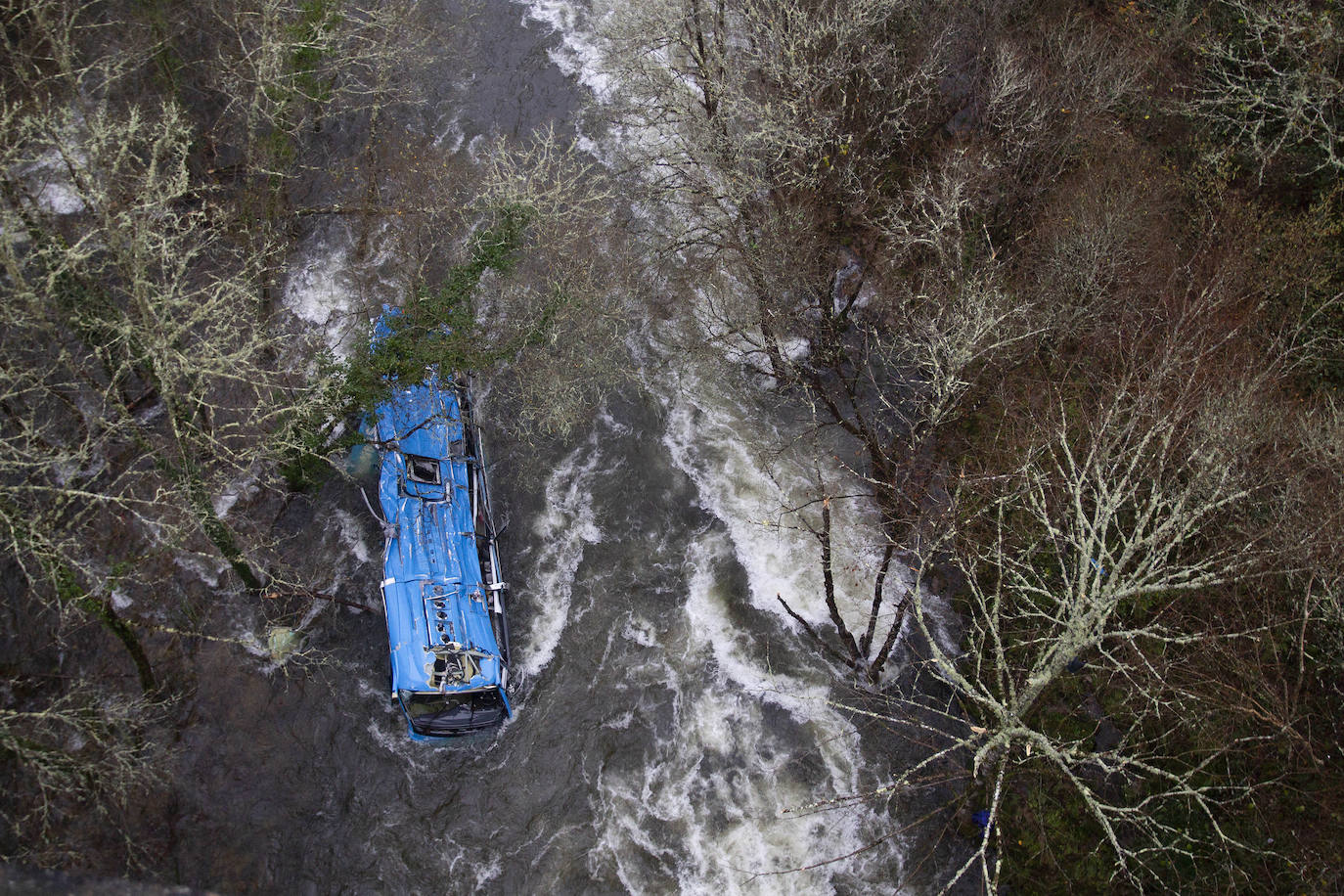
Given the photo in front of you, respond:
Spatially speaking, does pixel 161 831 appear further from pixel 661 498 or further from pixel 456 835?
pixel 661 498

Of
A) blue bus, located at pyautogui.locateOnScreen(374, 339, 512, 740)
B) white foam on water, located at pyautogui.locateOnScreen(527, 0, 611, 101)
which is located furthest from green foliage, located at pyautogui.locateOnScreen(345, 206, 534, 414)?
white foam on water, located at pyautogui.locateOnScreen(527, 0, 611, 101)

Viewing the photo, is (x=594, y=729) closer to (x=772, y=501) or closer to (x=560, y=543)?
(x=560, y=543)

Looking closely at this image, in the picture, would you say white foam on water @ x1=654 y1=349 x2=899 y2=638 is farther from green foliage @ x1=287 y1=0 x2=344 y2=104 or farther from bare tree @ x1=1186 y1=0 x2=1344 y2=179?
green foliage @ x1=287 y1=0 x2=344 y2=104

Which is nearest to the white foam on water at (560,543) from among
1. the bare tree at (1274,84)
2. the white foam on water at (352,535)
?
the white foam on water at (352,535)

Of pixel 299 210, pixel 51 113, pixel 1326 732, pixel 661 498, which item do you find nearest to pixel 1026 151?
pixel 661 498

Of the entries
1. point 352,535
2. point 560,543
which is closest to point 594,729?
point 560,543

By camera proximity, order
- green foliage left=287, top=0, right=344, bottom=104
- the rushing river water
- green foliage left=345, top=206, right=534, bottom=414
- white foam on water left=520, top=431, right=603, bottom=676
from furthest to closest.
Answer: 1. green foliage left=287, top=0, right=344, bottom=104
2. white foam on water left=520, top=431, right=603, bottom=676
3. green foliage left=345, top=206, right=534, bottom=414
4. the rushing river water

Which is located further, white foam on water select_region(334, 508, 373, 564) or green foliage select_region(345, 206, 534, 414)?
white foam on water select_region(334, 508, 373, 564)
